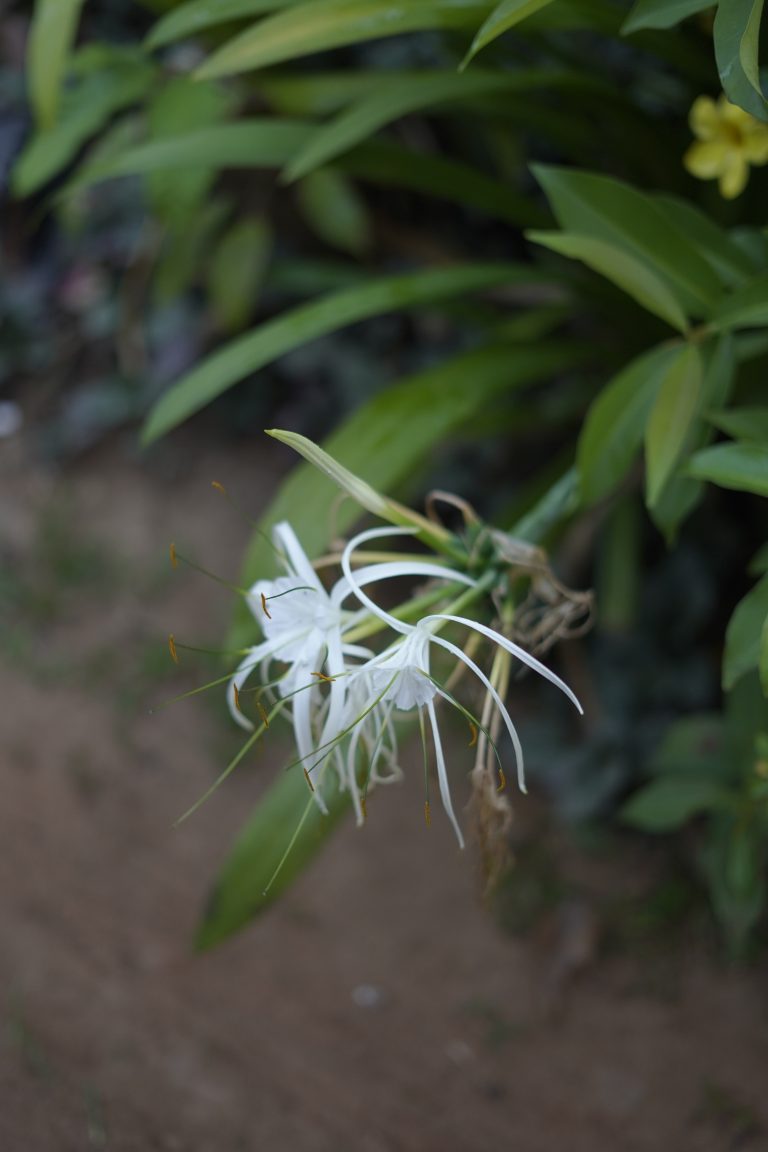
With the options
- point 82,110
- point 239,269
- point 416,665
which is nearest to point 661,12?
point 416,665

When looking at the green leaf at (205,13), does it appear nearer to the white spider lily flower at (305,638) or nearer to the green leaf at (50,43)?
the green leaf at (50,43)

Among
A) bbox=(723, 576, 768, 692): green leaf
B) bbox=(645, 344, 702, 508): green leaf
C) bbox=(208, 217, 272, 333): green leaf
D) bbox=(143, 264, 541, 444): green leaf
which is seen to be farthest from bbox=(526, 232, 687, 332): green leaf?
bbox=(208, 217, 272, 333): green leaf

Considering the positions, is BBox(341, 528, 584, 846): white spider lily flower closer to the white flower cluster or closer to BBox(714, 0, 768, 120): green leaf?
the white flower cluster

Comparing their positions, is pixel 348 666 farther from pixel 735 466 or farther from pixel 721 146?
pixel 721 146

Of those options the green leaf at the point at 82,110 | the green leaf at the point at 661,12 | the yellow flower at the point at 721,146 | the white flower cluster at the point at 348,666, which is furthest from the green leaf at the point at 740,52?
the green leaf at the point at 82,110

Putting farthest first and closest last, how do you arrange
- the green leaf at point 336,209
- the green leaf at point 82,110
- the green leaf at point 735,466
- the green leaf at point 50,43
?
the green leaf at point 336,209
the green leaf at point 82,110
the green leaf at point 50,43
the green leaf at point 735,466
